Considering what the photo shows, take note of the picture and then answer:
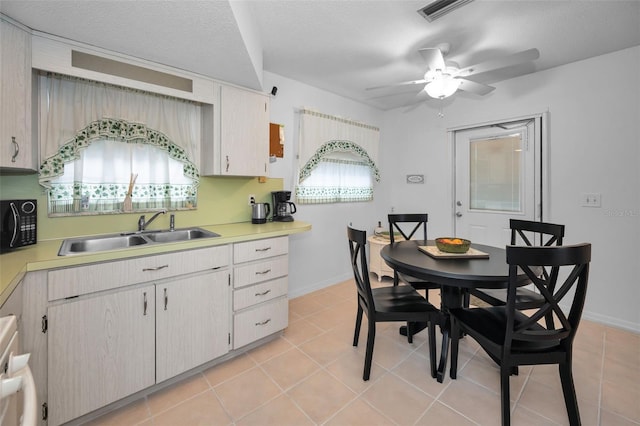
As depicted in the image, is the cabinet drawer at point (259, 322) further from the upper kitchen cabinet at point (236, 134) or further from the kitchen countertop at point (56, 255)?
the upper kitchen cabinet at point (236, 134)

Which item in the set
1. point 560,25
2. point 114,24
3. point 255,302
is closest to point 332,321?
point 255,302

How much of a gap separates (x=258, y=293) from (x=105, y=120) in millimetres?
1646

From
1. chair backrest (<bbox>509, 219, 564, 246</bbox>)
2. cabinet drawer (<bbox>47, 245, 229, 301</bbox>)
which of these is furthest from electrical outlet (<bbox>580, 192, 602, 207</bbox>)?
cabinet drawer (<bbox>47, 245, 229, 301</bbox>)

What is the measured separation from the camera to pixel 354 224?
12.8 feet

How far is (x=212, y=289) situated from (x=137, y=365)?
1.87 feet

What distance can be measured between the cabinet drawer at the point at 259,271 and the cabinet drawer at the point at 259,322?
21 centimetres

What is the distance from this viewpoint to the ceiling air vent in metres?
1.83

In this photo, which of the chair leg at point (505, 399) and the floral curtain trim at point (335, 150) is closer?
the chair leg at point (505, 399)

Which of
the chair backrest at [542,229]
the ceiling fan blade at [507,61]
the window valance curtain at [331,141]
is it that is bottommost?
the chair backrest at [542,229]

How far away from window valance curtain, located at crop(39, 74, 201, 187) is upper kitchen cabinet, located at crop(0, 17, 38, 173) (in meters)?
0.30

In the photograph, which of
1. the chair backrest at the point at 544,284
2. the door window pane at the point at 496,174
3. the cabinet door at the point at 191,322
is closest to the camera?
the chair backrest at the point at 544,284

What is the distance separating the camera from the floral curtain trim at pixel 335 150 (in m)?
3.23

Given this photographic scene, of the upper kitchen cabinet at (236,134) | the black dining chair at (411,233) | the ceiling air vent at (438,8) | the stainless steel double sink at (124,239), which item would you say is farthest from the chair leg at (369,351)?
the ceiling air vent at (438,8)

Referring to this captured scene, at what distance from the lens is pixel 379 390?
1.78 m
